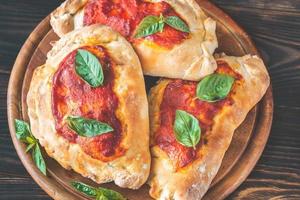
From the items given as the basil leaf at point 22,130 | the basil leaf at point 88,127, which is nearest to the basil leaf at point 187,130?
the basil leaf at point 88,127

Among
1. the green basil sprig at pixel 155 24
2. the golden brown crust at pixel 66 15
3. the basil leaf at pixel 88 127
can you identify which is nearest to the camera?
the basil leaf at pixel 88 127

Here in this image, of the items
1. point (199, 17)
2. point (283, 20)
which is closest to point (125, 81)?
point (199, 17)

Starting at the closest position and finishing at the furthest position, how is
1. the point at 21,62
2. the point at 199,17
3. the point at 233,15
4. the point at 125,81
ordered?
the point at 125,81
the point at 199,17
the point at 21,62
the point at 233,15

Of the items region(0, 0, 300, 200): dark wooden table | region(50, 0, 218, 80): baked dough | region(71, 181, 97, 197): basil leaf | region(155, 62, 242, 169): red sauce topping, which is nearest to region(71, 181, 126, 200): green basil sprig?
region(71, 181, 97, 197): basil leaf

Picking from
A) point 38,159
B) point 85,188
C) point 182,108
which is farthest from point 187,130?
point 38,159

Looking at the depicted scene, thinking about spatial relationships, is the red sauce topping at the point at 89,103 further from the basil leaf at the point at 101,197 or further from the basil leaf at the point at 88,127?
the basil leaf at the point at 101,197

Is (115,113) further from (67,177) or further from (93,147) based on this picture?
(67,177)

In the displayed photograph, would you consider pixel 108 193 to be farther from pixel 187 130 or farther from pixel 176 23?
pixel 176 23
